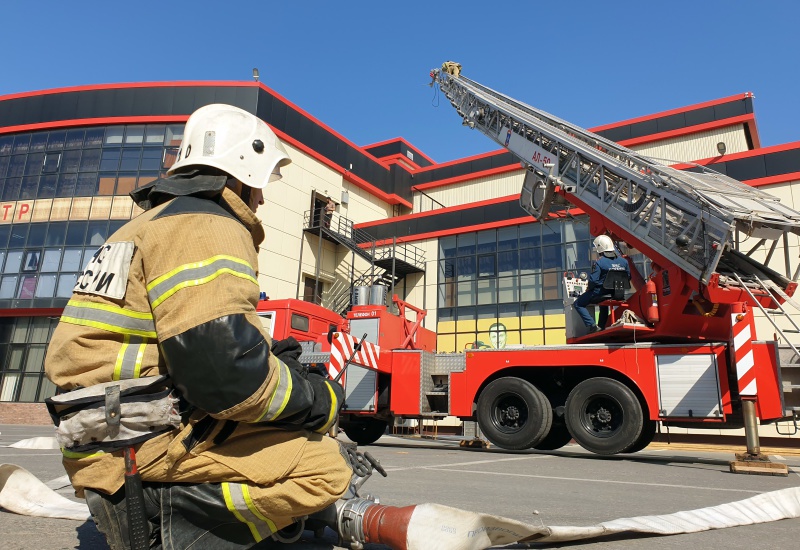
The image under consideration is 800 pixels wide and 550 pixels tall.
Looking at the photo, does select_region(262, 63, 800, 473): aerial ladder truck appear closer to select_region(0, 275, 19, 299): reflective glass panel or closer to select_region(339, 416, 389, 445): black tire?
select_region(339, 416, 389, 445): black tire

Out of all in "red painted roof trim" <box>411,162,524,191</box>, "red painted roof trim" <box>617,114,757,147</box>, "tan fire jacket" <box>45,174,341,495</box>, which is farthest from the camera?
"red painted roof trim" <box>411,162,524,191</box>

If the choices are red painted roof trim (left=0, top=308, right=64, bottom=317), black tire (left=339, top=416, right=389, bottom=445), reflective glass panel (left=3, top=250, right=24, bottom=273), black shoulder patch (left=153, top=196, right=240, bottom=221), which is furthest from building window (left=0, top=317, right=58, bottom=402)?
black shoulder patch (left=153, top=196, right=240, bottom=221)

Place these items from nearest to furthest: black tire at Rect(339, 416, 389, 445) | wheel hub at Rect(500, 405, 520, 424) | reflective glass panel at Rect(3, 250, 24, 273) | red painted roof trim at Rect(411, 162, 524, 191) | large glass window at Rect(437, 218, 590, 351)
Answer: wheel hub at Rect(500, 405, 520, 424), black tire at Rect(339, 416, 389, 445), large glass window at Rect(437, 218, 590, 351), reflective glass panel at Rect(3, 250, 24, 273), red painted roof trim at Rect(411, 162, 524, 191)

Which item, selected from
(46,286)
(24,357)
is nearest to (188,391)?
(46,286)

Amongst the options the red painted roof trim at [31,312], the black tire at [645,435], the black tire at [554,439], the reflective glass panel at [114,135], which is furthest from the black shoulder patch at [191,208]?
the reflective glass panel at [114,135]

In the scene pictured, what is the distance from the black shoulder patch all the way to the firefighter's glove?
0.51 meters

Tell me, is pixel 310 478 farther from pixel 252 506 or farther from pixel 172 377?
pixel 172 377

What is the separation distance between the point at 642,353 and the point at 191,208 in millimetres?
7073

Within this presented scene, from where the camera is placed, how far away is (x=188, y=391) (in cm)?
156

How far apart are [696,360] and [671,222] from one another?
1.92 metres

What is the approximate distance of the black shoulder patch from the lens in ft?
5.79

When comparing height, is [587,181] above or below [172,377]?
above

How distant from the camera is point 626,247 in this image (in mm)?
8891

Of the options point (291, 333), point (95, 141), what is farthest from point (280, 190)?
point (291, 333)
